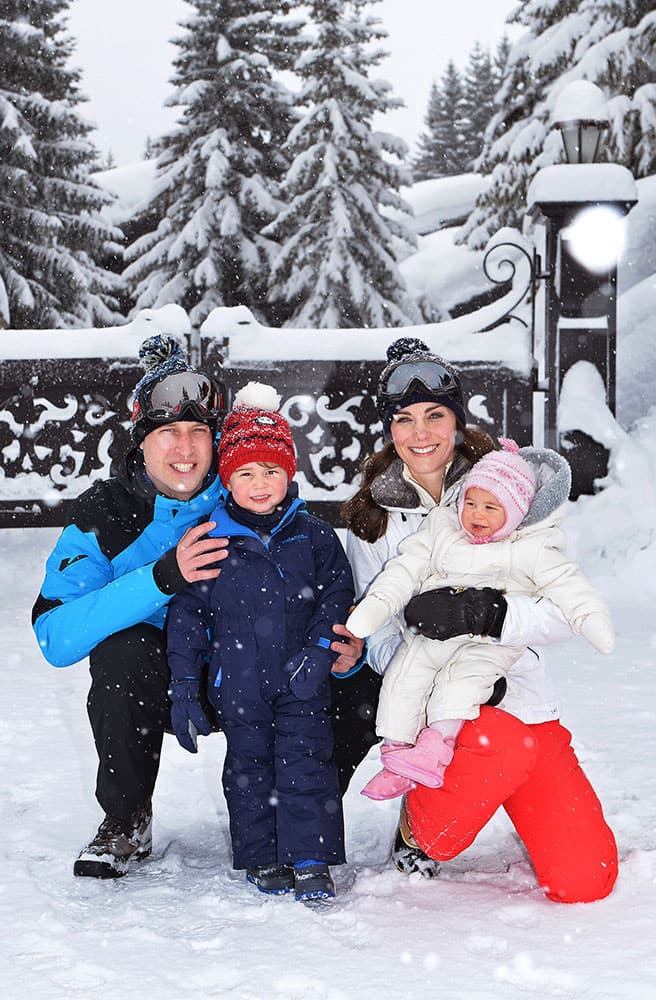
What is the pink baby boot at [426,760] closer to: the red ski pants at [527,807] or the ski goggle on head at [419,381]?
the red ski pants at [527,807]

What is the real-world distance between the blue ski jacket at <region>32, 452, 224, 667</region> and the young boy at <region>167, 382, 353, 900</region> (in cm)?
11

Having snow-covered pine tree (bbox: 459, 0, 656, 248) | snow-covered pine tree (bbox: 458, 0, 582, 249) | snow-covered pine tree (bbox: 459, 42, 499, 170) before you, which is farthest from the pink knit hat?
snow-covered pine tree (bbox: 459, 42, 499, 170)

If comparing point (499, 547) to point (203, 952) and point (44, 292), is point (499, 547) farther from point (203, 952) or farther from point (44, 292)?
point (44, 292)

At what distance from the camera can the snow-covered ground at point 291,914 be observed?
2.25 meters

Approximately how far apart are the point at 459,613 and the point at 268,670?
524mm

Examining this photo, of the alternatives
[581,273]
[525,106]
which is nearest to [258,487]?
[581,273]

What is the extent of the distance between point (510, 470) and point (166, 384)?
1.06 metres

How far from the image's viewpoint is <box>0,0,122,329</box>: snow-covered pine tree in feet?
55.4

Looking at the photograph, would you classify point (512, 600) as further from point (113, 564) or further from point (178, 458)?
point (113, 564)

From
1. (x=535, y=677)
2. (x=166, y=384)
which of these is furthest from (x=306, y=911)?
(x=166, y=384)

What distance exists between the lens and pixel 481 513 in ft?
9.25

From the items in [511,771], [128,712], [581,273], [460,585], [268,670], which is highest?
[581,273]

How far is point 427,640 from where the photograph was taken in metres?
2.87

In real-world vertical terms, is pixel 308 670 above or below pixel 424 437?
below
